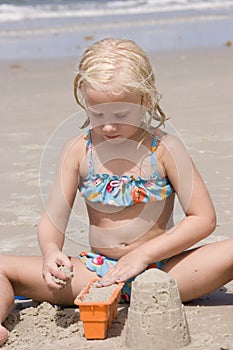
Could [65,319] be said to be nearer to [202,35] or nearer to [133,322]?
[133,322]

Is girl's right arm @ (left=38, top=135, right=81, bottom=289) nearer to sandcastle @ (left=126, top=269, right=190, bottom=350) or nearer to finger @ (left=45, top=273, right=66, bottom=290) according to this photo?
finger @ (left=45, top=273, right=66, bottom=290)

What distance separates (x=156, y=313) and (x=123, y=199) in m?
0.72

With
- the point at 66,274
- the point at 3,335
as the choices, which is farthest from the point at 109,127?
the point at 3,335

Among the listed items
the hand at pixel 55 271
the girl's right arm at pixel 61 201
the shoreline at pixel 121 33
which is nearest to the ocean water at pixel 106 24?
the shoreline at pixel 121 33

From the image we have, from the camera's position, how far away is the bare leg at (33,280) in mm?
3365

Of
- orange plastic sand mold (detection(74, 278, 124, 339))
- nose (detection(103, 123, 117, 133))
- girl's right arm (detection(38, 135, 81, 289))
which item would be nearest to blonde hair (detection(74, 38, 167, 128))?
nose (detection(103, 123, 117, 133))

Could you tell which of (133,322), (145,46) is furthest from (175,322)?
(145,46)

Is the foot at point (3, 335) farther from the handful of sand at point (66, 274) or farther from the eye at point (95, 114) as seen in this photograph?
the eye at point (95, 114)

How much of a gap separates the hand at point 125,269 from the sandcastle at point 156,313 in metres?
0.32

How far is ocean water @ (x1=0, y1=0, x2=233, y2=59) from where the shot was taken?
1242 centimetres

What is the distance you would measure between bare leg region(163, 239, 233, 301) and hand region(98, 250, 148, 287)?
19cm

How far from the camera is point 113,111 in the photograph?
10.5 ft

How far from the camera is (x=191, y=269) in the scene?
10.8 feet

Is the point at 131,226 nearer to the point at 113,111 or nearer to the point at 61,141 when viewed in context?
the point at 113,111
